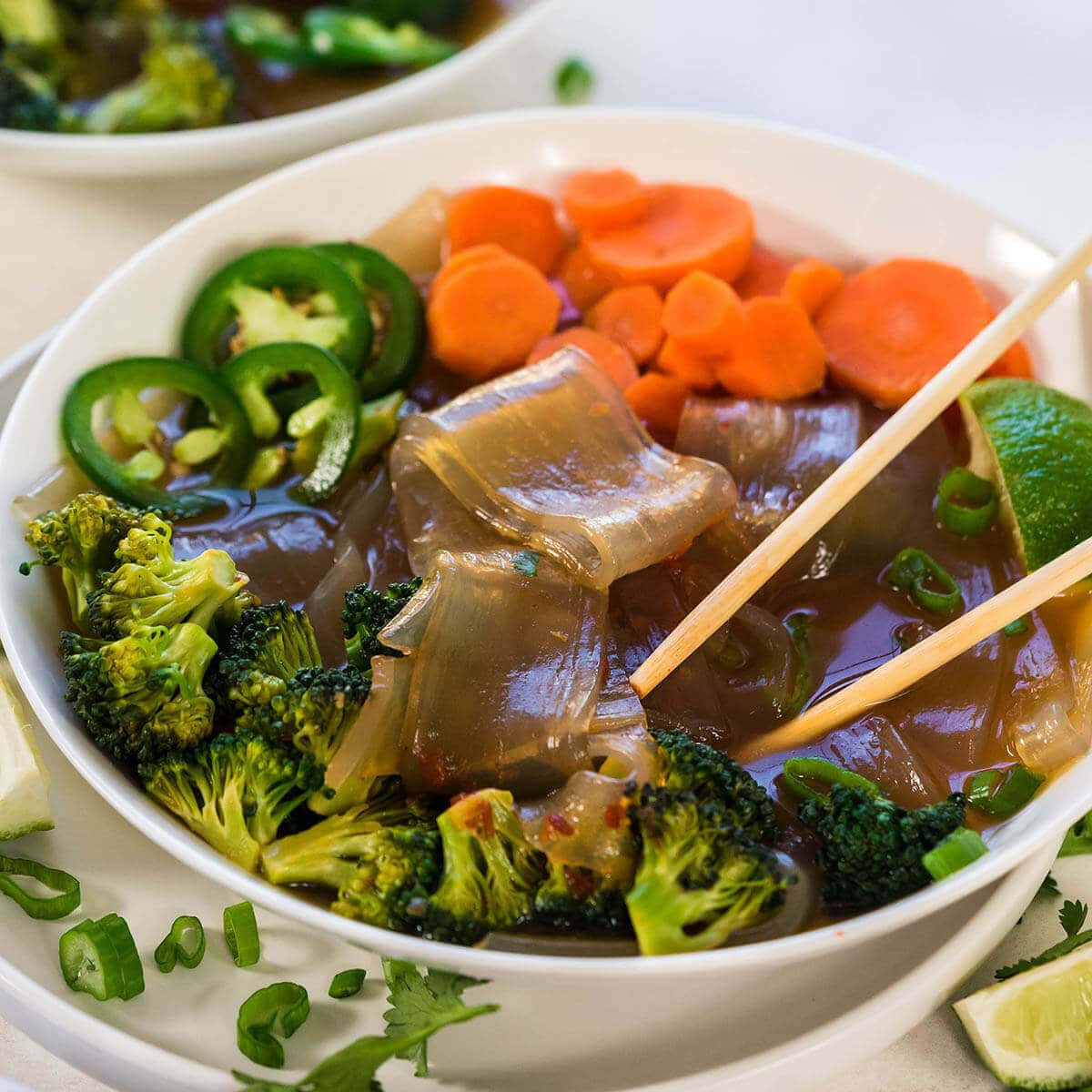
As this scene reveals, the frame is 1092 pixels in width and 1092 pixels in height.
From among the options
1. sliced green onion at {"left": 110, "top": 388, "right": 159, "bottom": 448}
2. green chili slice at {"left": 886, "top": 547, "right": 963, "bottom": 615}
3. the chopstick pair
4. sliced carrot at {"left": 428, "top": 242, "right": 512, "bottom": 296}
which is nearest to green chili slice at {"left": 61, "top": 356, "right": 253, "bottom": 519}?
sliced green onion at {"left": 110, "top": 388, "right": 159, "bottom": 448}

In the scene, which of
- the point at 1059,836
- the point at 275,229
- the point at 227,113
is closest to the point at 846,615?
the point at 1059,836

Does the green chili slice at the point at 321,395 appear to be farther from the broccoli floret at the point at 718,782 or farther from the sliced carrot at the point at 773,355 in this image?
the broccoli floret at the point at 718,782

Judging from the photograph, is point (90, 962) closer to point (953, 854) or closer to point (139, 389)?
point (139, 389)

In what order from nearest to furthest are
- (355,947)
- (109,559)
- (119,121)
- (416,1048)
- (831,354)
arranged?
(416,1048)
(355,947)
(109,559)
(831,354)
(119,121)

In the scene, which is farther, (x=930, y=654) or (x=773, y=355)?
(x=773, y=355)

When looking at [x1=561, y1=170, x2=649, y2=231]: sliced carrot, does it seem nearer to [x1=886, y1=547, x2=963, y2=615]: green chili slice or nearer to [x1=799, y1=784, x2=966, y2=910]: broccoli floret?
[x1=886, y1=547, x2=963, y2=615]: green chili slice

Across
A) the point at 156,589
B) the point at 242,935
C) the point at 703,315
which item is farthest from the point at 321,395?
the point at 242,935

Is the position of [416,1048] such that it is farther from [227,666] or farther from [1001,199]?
[1001,199]
